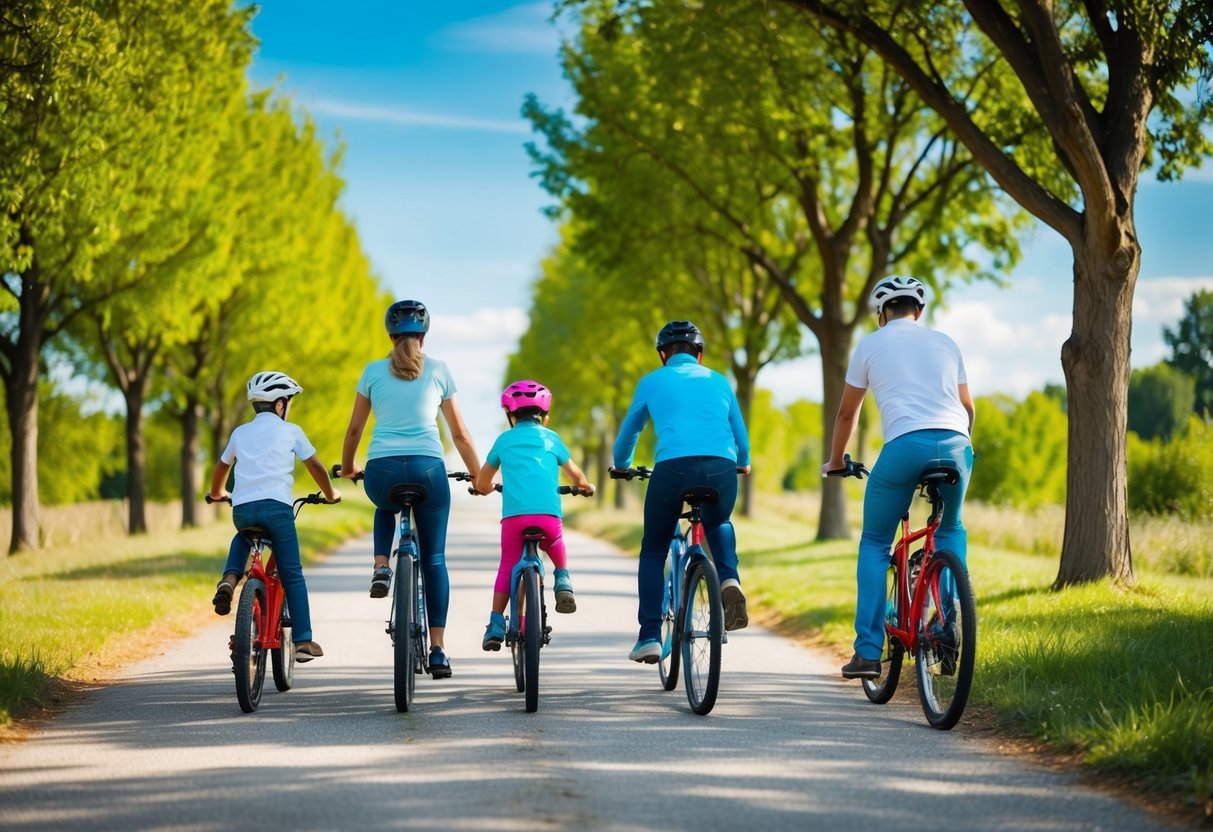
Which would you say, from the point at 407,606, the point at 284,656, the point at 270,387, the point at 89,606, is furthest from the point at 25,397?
the point at 407,606

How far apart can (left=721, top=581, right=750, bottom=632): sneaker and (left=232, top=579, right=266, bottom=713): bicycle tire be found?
254 centimetres

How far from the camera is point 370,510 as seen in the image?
147ft

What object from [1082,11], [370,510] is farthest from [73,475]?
[1082,11]

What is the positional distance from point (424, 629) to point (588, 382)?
3965 centimetres

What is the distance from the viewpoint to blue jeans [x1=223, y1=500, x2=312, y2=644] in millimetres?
7762

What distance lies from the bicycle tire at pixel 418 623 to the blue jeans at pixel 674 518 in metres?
1.24

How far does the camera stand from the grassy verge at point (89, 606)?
329 inches

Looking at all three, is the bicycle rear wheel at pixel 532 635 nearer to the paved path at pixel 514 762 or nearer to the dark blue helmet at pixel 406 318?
the paved path at pixel 514 762

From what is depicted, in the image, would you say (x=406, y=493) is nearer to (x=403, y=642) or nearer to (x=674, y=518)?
Result: (x=403, y=642)

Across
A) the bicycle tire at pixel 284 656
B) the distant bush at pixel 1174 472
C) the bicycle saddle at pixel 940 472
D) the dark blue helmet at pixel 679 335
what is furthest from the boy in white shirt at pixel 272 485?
the distant bush at pixel 1174 472

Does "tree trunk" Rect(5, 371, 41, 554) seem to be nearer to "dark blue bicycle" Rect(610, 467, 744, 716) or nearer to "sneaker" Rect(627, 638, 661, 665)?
"dark blue bicycle" Rect(610, 467, 744, 716)

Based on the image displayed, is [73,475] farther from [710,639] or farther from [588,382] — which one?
[710,639]

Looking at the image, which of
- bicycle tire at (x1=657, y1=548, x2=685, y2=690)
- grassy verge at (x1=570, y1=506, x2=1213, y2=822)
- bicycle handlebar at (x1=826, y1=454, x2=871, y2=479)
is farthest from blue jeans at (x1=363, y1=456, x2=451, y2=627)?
grassy verge at (x1=570, y1=506, x2=1213, y2=822)

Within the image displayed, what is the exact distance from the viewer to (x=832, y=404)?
A: 2289 centimetres
